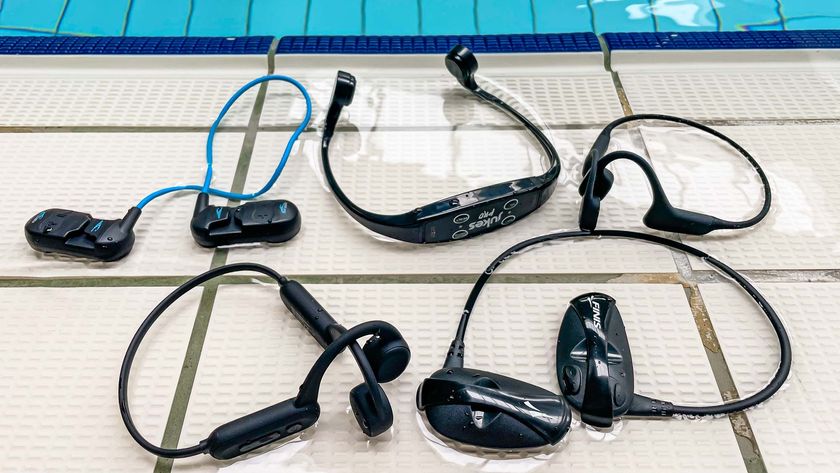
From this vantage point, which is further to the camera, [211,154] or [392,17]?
[392,17]

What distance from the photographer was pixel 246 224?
0.85 metres

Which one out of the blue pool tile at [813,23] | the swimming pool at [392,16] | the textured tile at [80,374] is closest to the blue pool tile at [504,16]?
the swimming pool at [392,16]

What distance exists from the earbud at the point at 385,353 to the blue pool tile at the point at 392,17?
1.13m

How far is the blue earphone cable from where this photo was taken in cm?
93

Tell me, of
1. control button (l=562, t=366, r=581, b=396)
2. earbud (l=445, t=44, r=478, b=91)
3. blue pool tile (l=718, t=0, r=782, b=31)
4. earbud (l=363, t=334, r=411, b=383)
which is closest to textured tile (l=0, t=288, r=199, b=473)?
earbud (l=363, t=334, r=411, b=383)

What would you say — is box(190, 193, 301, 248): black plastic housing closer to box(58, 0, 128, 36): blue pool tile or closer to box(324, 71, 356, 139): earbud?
box(324, 71, 356, 139): earbud

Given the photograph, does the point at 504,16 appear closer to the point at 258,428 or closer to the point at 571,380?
the point at 571,380

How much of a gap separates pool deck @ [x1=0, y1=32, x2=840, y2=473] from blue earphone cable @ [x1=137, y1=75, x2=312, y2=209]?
18mm

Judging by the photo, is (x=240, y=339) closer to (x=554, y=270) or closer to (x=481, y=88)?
(x=554, y=270)

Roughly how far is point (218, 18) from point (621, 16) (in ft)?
3.51

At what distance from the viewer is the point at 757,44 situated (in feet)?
3.89

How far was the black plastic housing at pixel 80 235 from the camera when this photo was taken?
84 centimetres

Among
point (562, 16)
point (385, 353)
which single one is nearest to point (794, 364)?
point (385, 353)

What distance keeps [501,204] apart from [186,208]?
467 millimetres
